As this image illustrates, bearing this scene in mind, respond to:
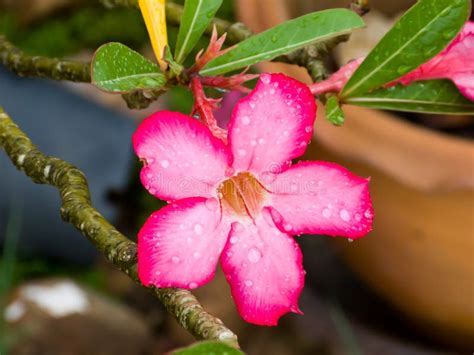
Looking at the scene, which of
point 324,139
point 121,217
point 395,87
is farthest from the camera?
point 121,217

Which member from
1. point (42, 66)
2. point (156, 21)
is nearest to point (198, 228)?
point (156, 21)

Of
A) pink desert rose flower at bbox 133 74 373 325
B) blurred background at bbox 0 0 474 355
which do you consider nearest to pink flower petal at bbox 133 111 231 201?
pink desert rose flower at bbox 133 74 373 325

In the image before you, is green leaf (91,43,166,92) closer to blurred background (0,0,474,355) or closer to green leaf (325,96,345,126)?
green leaf (325,96,345,126)

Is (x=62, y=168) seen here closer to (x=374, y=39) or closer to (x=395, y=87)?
(x=395, y=87)

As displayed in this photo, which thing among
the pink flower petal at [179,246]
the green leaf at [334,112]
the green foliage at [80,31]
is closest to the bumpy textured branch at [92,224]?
the pink flower petal at [179,246]

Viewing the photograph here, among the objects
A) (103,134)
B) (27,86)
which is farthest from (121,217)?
(27,86)

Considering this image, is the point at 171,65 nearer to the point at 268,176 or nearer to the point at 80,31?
the point at 268,176

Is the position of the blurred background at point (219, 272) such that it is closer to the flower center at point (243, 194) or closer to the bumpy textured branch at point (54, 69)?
the bumpy textured branch at point (54, 69)
